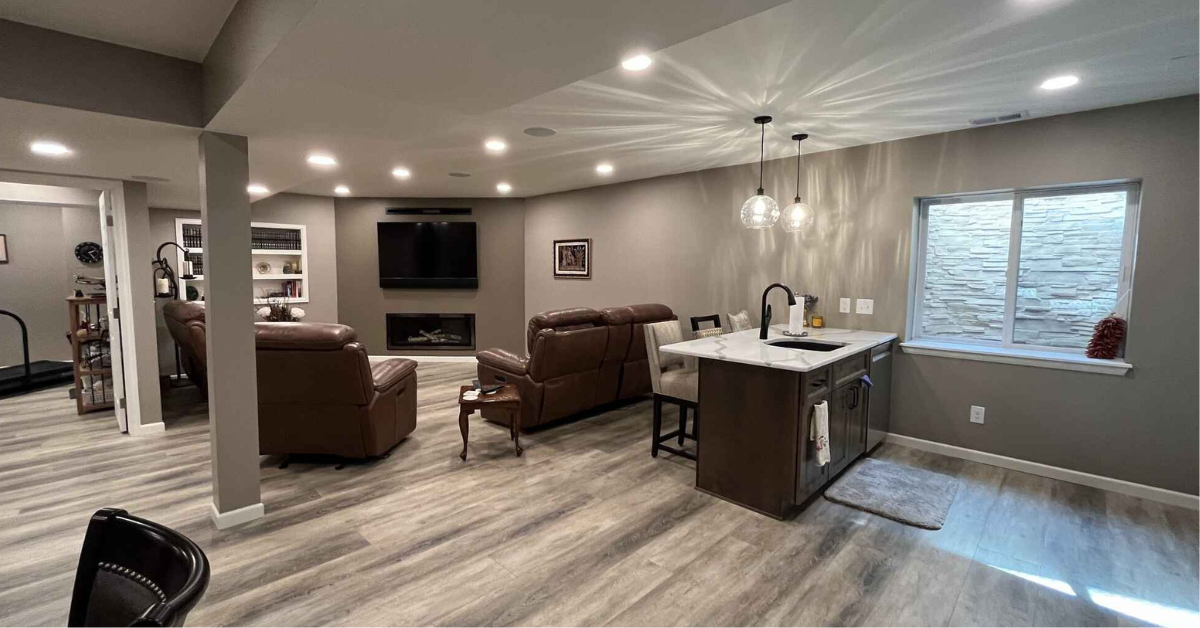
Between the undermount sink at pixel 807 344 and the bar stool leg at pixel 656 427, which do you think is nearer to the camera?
the undermount sink at pixel 807 344

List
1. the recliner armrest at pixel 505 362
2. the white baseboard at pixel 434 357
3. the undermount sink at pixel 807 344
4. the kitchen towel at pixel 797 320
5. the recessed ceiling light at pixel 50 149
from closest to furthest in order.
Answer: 1. the recessed ceiling light at pixel 50 149
2. the undermount sink at pixel 807 344
3. the kitchen towel at pixel 797 320
4. the recliner armrest at pixel 505 362
5. the white baseboard at pixel 434 357

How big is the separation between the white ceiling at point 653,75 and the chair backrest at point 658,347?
1.50 m

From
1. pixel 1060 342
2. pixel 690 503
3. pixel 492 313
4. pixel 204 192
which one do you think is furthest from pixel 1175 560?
pixel 492 313

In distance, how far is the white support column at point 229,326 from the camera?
2621 millimetres

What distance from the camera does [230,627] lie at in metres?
1.97

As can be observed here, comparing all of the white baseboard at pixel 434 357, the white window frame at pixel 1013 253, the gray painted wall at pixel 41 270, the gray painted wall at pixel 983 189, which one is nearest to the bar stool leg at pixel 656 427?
the gray painted wall at pixel 983 189

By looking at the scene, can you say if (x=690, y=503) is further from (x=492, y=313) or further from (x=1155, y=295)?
(x=492, y=313)

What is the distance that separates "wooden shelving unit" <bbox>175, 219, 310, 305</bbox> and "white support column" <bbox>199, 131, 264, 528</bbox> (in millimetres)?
4333

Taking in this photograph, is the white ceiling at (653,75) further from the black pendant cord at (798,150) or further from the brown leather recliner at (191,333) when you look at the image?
the brown leather recliner at (191,333)

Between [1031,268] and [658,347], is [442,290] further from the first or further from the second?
[1031,268]

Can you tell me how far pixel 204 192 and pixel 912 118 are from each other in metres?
4.31

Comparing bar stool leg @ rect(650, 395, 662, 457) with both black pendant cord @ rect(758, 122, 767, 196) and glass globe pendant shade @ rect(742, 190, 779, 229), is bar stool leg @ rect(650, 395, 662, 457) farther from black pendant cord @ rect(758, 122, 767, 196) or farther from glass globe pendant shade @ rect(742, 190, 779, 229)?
black pendant cord @ rect(758, 122, 767, 196)

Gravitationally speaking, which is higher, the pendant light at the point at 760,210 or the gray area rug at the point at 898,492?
the pendant light at the point at 760,210

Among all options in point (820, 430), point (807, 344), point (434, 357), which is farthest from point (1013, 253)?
point (434, 357)
